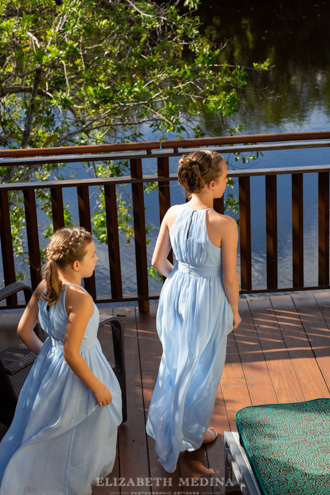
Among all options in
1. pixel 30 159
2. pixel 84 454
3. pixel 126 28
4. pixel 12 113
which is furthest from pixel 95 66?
pixel 84 454

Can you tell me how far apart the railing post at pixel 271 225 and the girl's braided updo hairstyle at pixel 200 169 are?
139 centimetres

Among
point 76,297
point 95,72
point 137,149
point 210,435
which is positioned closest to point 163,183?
point 137,149

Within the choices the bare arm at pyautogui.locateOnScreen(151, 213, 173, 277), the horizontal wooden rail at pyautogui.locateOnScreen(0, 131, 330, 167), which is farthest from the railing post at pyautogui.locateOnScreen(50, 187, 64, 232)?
the bare arm at pyautogui.locateOnScreen(151, 213, 173, 277)

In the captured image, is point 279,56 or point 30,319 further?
point 279,56

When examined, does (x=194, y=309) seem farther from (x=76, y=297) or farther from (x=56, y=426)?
(x=56, y=426)

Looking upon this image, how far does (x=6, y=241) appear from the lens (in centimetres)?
394

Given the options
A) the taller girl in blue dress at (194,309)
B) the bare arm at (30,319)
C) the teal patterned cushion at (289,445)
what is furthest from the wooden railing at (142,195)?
the teal patterned cushion at (289,445)

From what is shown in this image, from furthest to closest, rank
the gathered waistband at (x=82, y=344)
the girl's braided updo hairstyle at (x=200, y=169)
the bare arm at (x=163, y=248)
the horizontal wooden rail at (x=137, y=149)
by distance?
the horizontal wooden rail at (x=137, y=149) < the bare arm at (x=163, y=248) < the girl's braided updo hairstyle at (x=200, y=169) < the gathered waistband at (x=82, y=344)

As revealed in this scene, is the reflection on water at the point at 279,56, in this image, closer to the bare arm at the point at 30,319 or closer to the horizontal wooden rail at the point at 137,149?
the horizontal wooden rail at the point at 137,149

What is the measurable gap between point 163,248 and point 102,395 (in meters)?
0.69

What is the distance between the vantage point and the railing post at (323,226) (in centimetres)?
395

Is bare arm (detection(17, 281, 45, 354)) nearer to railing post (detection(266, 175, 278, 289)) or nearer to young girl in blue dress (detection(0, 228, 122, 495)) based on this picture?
young girl in blue dress (detection(0, 228, 122, 495))

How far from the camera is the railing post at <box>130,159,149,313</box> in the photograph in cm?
383

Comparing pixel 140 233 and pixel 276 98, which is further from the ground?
pixel 276 98
